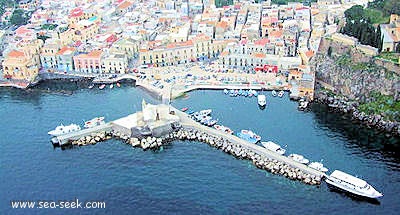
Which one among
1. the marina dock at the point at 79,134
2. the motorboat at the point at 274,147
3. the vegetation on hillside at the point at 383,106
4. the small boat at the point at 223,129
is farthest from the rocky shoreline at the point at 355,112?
the marina dock at the point at 79,134

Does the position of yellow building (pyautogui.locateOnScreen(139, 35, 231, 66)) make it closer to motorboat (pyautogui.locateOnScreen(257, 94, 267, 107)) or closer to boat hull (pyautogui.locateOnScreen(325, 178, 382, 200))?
motorboat (pyautogui.locateOnScreen(257, 94, 267, 107))

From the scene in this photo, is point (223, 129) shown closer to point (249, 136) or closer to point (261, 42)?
point (249, 136)

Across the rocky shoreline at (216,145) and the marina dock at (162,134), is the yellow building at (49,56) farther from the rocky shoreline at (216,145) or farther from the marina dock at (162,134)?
the rocky shoreline at (216,145)

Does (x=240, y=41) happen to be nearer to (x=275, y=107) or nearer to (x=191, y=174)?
(x=275, y=107)

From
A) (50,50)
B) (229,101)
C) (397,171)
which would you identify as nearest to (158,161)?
(229,101)

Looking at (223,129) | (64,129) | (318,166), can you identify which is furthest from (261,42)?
(64,129)
